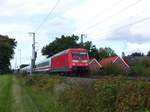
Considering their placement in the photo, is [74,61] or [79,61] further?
[79,61]

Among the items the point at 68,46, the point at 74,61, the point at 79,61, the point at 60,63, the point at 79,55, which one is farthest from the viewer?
the point at 68,46

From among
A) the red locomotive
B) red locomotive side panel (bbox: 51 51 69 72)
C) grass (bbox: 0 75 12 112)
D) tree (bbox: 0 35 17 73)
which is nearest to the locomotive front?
the red locomotive

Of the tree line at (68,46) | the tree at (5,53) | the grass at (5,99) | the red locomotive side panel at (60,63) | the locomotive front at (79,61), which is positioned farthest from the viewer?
the tree at (5,53)

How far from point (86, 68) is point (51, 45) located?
7814cm

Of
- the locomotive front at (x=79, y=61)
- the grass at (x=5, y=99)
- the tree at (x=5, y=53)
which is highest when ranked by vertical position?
the tree at (x=5, y=53)

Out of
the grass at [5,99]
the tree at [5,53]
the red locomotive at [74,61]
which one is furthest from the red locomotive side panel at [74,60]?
the tree at [5,53]

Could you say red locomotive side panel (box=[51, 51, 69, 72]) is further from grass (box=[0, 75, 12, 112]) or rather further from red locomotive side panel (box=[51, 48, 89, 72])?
grass (box=[0, 75, 12, 112])

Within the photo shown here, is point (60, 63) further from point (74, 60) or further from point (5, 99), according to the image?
point (5, 99)

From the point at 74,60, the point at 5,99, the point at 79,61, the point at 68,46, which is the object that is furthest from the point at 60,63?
the point at 68,46

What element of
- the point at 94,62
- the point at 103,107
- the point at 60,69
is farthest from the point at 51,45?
the point at 103,107

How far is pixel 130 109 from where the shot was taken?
12.8 meters

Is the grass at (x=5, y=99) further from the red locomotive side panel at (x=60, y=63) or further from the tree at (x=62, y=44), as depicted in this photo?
the tree at (x=62, y=44)

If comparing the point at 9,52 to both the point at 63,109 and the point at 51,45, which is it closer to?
the point at 51,45

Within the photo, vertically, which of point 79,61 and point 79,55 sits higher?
point 79,55
